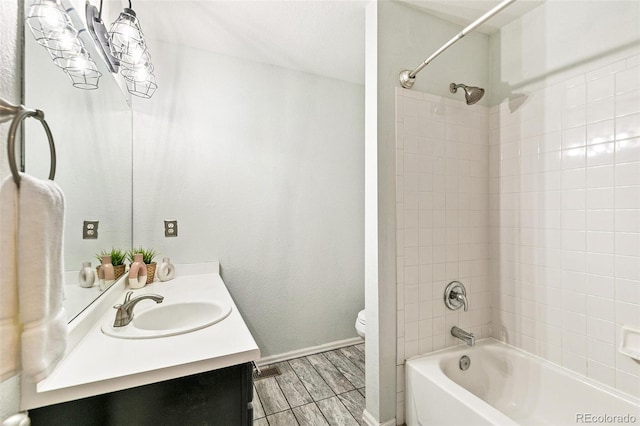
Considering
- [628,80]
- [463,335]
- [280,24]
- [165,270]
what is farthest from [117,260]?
[628,80]

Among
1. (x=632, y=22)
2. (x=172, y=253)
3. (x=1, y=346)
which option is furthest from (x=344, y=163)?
(x=1, y=346)

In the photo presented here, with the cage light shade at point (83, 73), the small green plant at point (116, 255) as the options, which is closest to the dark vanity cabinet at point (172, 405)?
the small green plant at point (116, 255)

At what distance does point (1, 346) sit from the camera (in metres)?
0.47

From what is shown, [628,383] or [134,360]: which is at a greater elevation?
[134,360]

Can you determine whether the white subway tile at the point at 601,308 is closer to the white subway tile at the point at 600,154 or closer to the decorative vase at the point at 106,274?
the white subway tile at the point at 600,154

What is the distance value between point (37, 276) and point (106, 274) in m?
1.07

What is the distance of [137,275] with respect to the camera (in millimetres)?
1702

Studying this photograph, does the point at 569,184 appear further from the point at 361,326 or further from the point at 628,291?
the point at 361,326

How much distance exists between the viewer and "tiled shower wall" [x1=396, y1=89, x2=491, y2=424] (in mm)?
1715

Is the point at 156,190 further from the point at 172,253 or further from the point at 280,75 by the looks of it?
the point at 280,75

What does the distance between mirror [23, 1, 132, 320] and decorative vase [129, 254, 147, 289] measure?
0.49 feet

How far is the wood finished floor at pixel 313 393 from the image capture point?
176 centimetres

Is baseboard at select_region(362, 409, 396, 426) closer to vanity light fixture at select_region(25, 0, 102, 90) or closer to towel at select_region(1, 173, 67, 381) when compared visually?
towel at select_region(1, 173, 67, 381)

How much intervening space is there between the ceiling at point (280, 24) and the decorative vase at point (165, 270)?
1.57 metres
